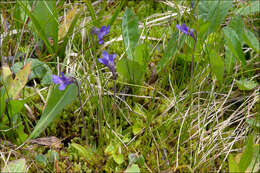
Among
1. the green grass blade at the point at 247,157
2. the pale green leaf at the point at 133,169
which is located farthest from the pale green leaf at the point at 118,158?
the green grass blade at the point at 247,157

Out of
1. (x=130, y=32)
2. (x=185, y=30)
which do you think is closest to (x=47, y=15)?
(x=130, y=32)

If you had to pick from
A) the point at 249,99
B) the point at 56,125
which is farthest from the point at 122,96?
the point at 249,99

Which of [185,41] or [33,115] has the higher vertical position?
[185,41]

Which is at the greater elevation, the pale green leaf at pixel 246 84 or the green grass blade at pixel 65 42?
the green grass blade at pixel 65 42

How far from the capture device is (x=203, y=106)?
1596 millimetres

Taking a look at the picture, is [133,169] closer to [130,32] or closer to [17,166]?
[17,166]

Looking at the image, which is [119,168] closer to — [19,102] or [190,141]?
[190,141]

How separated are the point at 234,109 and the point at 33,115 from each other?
89 centimetres

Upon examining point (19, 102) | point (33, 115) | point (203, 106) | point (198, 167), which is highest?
point (19, 102)

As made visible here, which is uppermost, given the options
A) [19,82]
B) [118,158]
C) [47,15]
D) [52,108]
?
[47,15]

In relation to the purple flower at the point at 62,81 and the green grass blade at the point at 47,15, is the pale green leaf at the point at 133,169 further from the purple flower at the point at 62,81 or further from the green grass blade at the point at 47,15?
the green grass blade at the point at 47,15

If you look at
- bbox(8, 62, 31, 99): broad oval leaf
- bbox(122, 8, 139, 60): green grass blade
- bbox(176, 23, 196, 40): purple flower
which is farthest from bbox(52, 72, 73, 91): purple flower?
bbox(176, 23, 196, 40): purple flower

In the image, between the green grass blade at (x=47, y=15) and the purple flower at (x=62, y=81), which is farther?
the green grass blade at (x=47, y=15)

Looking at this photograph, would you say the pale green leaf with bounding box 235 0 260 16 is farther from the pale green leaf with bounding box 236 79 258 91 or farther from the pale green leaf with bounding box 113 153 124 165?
the pale green leaf with bounding box 113 153 124 165
